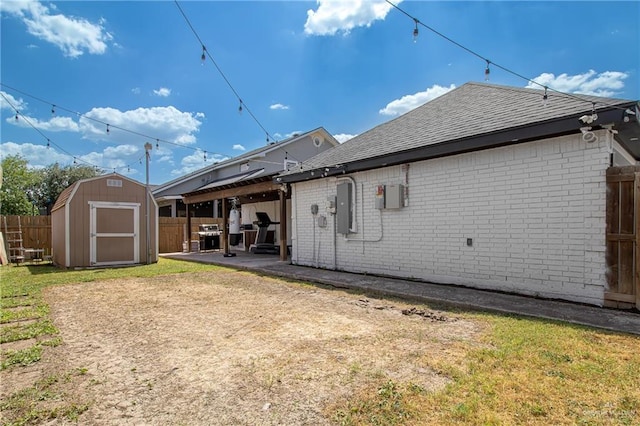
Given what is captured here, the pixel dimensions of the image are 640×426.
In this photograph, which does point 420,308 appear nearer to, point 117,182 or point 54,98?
point 117,182

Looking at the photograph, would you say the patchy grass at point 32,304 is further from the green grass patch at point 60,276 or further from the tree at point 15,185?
the tree at point 15,185

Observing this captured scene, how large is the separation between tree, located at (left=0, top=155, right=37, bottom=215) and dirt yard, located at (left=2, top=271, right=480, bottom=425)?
2423cm

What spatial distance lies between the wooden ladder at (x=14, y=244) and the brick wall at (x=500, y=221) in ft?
39.3

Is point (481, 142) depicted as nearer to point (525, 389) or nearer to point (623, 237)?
point (623, 237)

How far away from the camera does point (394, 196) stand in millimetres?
7211

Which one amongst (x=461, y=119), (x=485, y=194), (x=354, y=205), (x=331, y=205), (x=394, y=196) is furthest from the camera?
(x=331, y=205)

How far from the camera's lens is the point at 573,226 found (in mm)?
4895

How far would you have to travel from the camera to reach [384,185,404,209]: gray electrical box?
23.4ft

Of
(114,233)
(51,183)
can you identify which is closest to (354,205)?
(114,233)

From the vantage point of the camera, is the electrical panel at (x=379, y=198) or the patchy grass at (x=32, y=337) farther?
the electrical panel at (x=379, y=198)

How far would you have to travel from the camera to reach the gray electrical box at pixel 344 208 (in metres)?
8.22

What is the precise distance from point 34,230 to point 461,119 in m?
15.5

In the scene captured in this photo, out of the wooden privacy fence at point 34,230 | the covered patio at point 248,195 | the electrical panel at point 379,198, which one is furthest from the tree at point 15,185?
the electrical panel at point 379,198

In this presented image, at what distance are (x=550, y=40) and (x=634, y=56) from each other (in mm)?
1454
